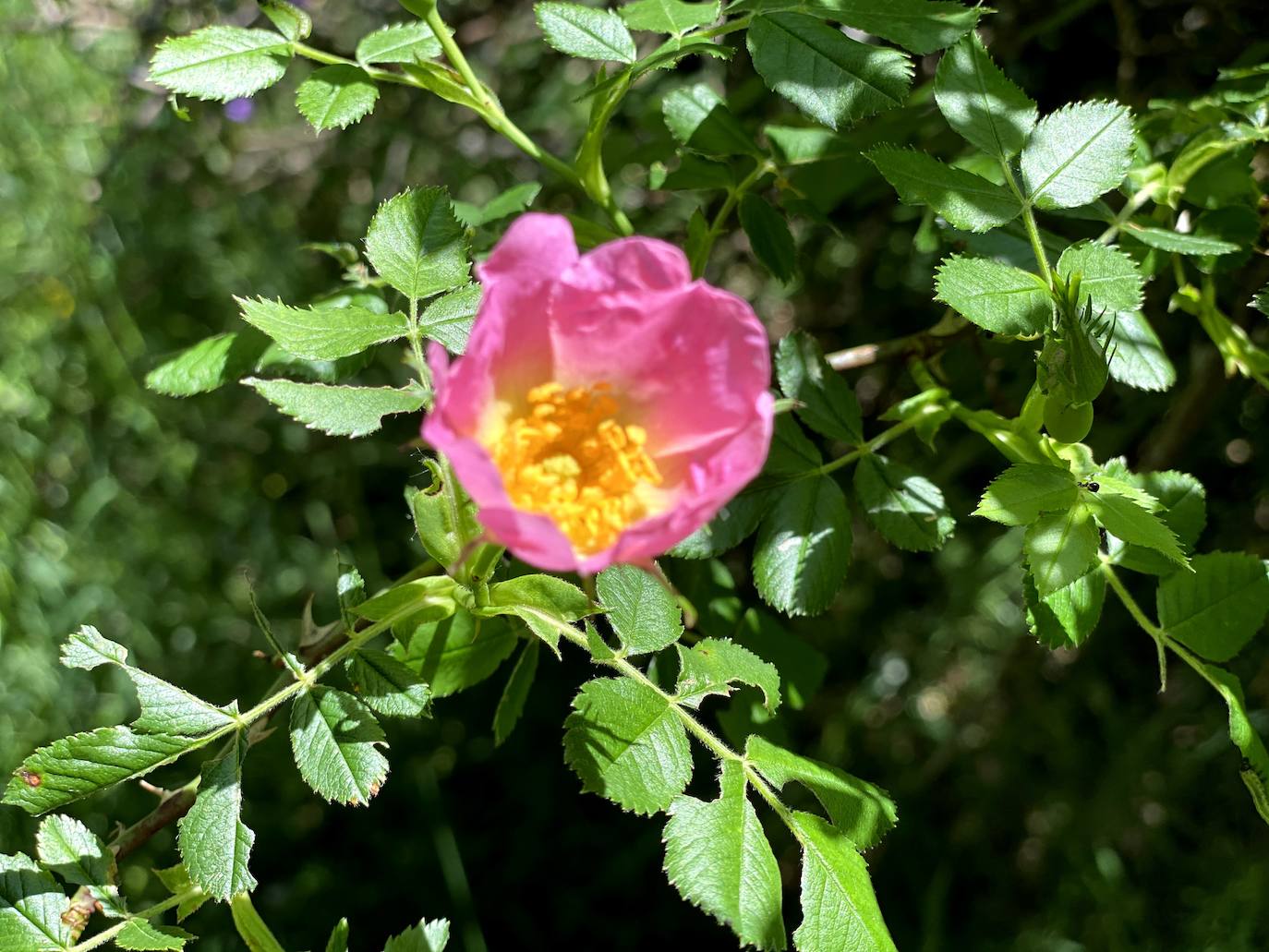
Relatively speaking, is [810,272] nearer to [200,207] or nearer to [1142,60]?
[1142,60]

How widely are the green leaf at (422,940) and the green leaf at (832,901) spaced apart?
355 millimetres

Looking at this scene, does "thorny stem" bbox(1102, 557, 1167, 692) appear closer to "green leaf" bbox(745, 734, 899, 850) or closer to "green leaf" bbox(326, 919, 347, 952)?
"green leaf" bbox(745, 734, 899, 850)

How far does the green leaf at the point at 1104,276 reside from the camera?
95cm

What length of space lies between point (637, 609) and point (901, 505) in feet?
1.04

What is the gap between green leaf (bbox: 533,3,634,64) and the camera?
3.56ft

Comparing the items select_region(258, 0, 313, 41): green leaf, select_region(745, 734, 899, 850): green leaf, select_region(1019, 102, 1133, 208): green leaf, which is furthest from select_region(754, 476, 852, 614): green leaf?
select_region(258, 0, 313, 41): green leaf

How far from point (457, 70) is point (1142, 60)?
1.14 metres

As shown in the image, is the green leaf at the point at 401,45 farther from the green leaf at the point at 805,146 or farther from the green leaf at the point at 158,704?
the green leaf at the point at 158,704

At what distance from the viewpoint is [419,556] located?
243 cm

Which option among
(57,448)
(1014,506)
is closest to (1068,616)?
(1014,506)

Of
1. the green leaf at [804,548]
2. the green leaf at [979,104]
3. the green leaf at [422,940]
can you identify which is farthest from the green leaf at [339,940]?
the green leaf at [979,104]

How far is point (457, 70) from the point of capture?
3.63ft

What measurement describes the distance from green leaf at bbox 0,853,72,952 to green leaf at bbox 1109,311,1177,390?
44.8 inches

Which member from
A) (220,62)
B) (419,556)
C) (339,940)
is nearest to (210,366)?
(220,62)
